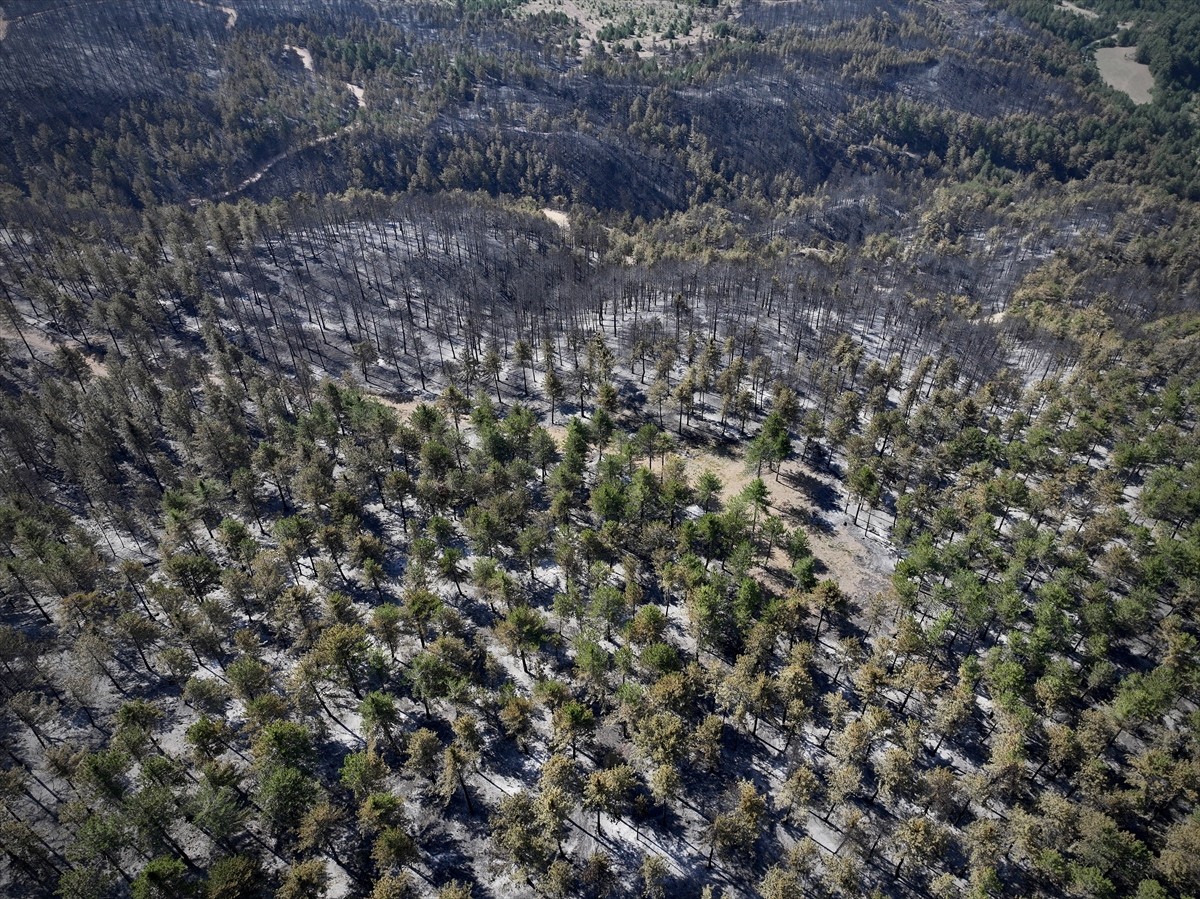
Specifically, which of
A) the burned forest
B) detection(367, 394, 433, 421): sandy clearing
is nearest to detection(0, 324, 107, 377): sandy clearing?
the burned forest

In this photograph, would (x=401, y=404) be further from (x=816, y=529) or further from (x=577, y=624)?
(x=816, y=529)

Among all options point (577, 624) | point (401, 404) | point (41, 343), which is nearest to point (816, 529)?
point (577, 624)

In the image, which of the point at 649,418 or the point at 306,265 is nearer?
the point at 649,418

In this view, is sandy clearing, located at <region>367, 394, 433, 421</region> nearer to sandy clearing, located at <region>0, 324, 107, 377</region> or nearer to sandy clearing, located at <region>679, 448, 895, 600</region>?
sandy clearing, located at <region>0, 324, 107, 377</region>

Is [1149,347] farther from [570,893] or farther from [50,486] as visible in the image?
[50,486]

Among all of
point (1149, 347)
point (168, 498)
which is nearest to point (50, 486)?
point (168, 498)

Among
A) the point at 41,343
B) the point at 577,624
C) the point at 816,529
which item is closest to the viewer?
the point at 577,624

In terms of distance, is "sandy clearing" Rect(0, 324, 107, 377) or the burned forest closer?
the burned forest

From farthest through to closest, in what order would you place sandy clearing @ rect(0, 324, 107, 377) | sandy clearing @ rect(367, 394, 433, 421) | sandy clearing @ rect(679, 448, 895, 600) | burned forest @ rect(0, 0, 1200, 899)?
sandy clearing @ rect(367, 394, 433, 421)
sandy clearing @ rect(0, 324, 107, 377)
sandy clearing @ rect(679, 448, 895, 600)
burned forest @ rect(0, 0, 1200, 899)

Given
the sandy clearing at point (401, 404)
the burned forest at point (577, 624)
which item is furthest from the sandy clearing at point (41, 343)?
the sandy clearing at point (401, 404)

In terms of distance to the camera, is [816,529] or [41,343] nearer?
[816,529]

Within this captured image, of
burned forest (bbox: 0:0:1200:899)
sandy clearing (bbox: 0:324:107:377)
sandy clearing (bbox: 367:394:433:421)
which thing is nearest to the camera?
burned forest (bbox: 0:0:1200:899)
